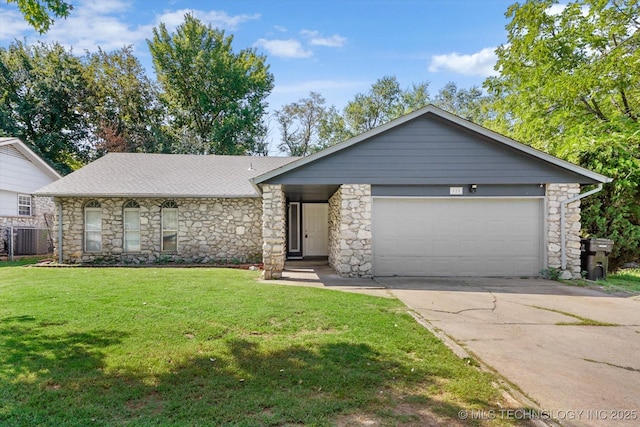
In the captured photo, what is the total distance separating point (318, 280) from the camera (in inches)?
372

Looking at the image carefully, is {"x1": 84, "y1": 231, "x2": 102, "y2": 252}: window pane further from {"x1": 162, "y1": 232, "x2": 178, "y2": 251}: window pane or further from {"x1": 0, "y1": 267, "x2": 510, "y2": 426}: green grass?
{"x1": 0, "y1": 267, "x2": 510, "y2": 426}: green grass

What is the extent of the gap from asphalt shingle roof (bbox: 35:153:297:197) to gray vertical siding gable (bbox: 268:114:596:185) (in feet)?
10.7

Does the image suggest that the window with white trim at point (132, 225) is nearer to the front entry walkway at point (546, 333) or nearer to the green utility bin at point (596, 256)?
the front entry walkway at point (546, 333)

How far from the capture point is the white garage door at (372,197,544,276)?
9.84 meters

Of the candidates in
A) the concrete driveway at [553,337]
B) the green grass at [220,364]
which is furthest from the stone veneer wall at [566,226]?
the green grass at [220,364]

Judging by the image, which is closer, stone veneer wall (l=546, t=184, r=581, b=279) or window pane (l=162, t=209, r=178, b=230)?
stone veneer wall (l=546, t=184, r=581, b=279)

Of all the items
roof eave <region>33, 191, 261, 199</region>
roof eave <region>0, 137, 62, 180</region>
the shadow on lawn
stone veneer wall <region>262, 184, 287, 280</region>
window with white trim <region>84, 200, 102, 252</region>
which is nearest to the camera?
the shadow on lawn

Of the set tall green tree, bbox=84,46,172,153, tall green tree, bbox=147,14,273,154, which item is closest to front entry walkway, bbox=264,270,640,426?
tall green tree, bbox=147,14,273,154

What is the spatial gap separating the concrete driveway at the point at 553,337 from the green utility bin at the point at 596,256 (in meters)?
1.77

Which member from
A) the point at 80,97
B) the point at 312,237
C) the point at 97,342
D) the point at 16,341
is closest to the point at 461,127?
the point at 312,237

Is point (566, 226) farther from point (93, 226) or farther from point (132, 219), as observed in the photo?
point (93, 226)

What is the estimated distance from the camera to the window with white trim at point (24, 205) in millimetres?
16892

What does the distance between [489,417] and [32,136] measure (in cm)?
3101

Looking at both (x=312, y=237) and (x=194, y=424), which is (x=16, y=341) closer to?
(x=194, y=424)
